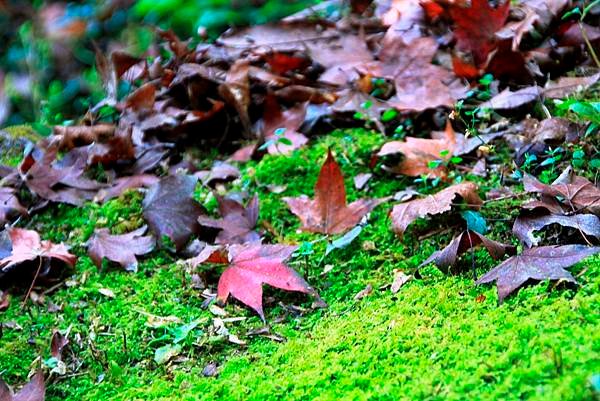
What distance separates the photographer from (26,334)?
1553 millimetres

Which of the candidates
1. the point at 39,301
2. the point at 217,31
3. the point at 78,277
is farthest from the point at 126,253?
the point at 217,31

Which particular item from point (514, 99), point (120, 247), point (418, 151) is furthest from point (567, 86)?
point (120, 247)

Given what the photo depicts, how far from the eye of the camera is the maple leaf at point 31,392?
1276 millimetres

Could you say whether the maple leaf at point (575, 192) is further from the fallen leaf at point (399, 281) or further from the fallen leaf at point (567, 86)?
the fallen leaf at point (567, 86)

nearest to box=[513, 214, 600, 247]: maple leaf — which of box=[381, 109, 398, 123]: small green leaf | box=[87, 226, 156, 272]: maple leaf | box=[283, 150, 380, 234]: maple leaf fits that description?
box=[283, 150, 380, 234]: maple leaf

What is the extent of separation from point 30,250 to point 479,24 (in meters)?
1.72

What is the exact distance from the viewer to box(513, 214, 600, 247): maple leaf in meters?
1.31

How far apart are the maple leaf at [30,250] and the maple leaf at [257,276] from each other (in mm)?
504

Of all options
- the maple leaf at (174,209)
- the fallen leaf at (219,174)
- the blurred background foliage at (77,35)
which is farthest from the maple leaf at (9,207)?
the blurred background foliage at (77,35)

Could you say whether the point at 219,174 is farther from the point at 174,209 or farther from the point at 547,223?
the point at 547,223

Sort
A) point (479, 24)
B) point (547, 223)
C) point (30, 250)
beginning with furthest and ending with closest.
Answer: point (479, 24) → point (30, 250) → point (547, 223)

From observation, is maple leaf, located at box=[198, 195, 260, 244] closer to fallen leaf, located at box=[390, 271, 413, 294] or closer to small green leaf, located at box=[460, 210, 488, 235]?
fallen leaf, located at box=[390, 271, 413, 294]

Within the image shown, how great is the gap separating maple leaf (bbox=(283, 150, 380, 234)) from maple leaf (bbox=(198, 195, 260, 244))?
0.15 meters

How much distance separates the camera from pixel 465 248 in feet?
4.58
